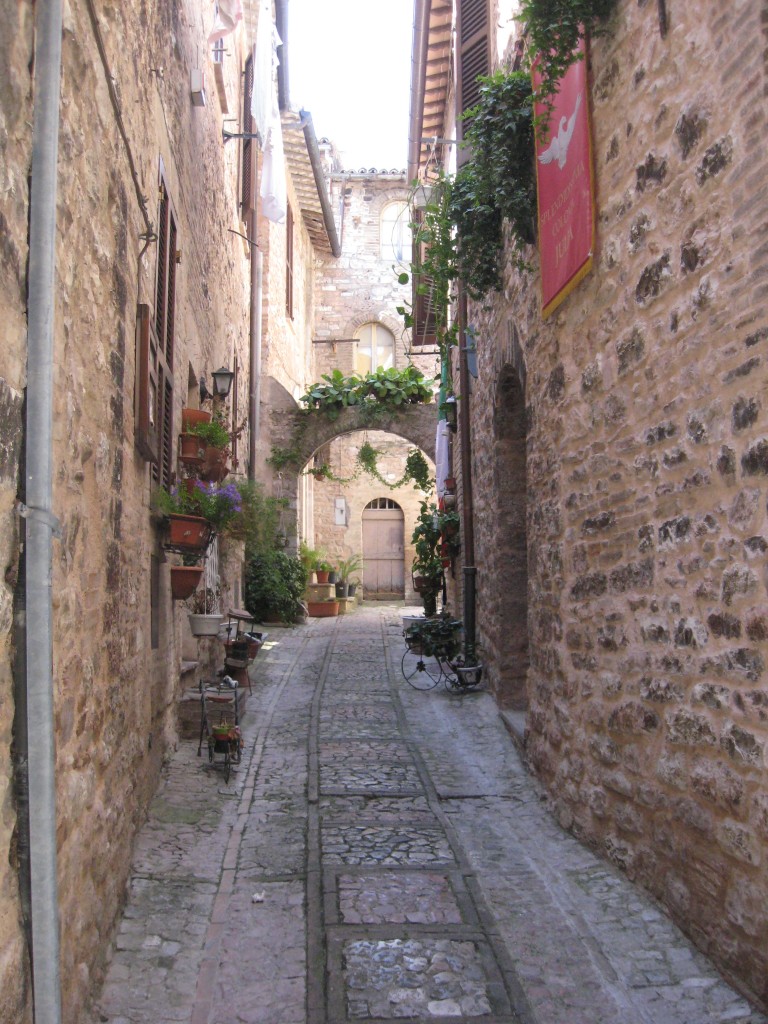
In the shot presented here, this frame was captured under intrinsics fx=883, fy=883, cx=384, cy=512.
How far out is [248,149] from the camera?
42.9ft

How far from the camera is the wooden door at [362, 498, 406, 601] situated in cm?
2244

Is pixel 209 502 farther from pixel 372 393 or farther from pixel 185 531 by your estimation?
pixel 372 393

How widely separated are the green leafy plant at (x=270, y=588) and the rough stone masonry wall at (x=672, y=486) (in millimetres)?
9395

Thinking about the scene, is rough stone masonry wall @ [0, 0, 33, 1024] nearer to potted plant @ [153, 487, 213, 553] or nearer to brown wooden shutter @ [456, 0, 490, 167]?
potted plant @ [153, 487, 213, 553]

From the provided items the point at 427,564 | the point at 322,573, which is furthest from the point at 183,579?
the point at 322,573

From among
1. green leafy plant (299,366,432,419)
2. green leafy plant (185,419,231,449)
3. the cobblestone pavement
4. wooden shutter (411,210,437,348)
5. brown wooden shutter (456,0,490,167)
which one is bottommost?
the cobblestone pavement

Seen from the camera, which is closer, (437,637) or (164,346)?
(164,346)

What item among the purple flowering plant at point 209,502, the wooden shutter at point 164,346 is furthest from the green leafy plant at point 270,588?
the wooden shutter at point 164,346

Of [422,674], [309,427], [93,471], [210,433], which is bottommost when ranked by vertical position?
[422,674]

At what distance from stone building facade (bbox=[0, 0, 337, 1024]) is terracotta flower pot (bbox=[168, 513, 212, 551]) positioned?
0.37 feet

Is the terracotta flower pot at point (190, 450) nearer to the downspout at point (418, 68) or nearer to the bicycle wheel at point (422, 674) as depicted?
the bicycle wheel at point (422, 674)

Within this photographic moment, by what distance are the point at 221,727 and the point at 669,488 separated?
11.2ft

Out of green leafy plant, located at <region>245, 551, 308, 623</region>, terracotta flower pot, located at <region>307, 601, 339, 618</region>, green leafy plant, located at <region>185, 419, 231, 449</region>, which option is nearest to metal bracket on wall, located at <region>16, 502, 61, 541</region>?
green leafy plant, located at <region>185, 419, 231, 449</region>

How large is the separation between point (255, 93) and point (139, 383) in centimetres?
740
